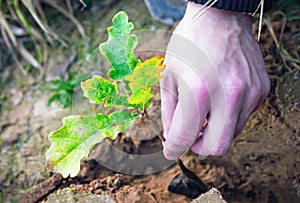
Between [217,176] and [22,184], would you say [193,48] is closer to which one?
[217,176]

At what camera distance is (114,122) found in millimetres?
1199

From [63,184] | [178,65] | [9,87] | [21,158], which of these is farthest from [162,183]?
[9,87]

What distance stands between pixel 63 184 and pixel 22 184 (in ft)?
0.98

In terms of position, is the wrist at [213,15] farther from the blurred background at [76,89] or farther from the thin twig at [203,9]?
the blurred background at [76,89]

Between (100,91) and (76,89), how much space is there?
0.60 metres

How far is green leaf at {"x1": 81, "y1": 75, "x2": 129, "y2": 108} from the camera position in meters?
1.17

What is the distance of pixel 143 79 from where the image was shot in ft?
3.62

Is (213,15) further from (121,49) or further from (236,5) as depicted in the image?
(121,49)

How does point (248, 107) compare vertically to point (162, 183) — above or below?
above

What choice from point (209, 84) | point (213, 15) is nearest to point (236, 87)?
point (209, 84)

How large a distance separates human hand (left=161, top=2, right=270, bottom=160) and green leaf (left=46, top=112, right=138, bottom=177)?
14 centimetres

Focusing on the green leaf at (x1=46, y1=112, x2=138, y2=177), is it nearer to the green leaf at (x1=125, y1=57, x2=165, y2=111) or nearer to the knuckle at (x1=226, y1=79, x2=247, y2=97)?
the green leaf at (x1=125, y1=57, x2=165, y2=111)

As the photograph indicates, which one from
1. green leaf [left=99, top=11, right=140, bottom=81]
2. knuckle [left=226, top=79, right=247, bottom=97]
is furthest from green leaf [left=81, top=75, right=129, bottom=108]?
knuckle [left=226, top=79, right=247, bottom=97]

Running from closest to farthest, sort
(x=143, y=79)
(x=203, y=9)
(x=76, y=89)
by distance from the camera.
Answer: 1. (x=143, y=79)
2. (x=203, y=9)
3. (x=76, y=89)
